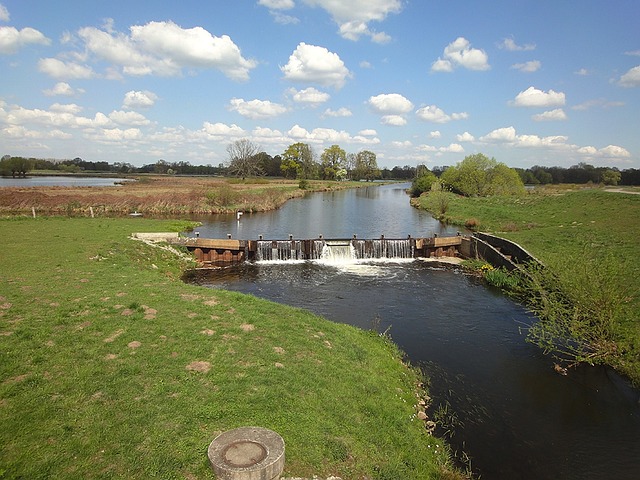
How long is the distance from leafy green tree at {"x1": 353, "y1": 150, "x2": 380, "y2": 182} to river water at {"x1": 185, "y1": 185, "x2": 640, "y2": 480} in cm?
13482

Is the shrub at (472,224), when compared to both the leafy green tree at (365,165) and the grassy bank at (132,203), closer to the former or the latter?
the grassy bank at (132,203)

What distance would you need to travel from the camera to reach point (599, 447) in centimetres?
1007

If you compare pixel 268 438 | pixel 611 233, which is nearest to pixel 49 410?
pixel 268 438

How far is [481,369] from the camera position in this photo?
1362 centimetres

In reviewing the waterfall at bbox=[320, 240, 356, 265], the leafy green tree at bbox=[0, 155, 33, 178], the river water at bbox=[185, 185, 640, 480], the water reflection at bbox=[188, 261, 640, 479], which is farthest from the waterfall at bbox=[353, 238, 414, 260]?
the leafy green tree at bbox=[0, 155, 33, 178]

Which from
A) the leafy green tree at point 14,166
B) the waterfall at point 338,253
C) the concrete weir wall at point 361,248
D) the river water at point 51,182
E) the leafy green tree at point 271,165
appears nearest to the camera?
the concrete weir wall at point 361,248

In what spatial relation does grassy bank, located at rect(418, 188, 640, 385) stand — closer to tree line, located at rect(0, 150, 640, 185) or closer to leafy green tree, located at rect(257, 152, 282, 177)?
tree line, located at rect(0, 150, 640, 185)

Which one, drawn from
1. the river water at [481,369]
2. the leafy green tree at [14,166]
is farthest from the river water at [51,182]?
the river water at [481,369]

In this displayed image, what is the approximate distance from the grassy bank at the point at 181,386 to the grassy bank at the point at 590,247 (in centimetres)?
670

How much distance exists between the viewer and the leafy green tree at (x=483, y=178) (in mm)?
70812

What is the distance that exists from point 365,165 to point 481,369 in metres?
151

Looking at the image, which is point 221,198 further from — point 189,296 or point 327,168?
point 327,168

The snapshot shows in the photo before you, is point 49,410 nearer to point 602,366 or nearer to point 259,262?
point 602,366

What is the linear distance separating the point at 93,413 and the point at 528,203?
192 ft
